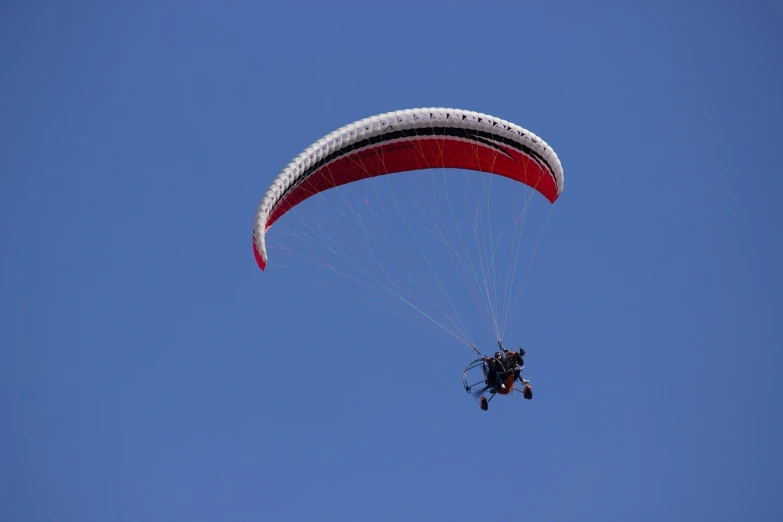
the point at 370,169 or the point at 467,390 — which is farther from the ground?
the point at 370,169

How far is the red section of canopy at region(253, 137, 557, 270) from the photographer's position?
956 inches

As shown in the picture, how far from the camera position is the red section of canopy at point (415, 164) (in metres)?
24.3

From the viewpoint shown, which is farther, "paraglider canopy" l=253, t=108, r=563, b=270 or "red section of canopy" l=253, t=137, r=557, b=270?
"red section of canopy" l=253, t=137, r=557, b=270

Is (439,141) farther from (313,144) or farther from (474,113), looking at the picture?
(313,144)

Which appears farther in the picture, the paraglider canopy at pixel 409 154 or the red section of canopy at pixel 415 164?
the red section of canopy at pixel 415 164

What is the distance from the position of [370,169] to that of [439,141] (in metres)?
1.70

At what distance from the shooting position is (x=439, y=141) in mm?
24531

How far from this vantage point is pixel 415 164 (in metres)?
25.3

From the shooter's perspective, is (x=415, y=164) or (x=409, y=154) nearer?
(x=409, y=154)

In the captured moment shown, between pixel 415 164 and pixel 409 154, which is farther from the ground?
pixel 415 164

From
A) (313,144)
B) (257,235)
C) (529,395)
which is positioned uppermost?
(313,144)

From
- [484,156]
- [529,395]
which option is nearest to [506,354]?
[529,395]

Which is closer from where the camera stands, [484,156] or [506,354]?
[506,354]

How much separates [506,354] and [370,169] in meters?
5.26
